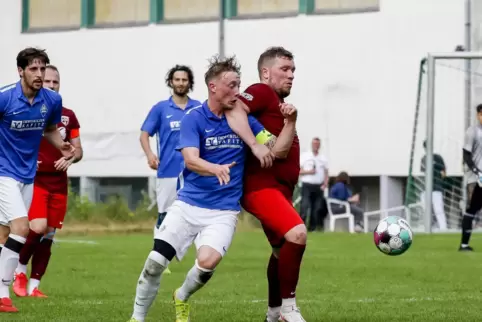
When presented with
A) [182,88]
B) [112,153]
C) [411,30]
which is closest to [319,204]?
[411,30]

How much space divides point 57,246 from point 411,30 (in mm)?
13273

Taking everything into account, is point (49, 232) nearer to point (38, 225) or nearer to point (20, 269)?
point (38, 225)

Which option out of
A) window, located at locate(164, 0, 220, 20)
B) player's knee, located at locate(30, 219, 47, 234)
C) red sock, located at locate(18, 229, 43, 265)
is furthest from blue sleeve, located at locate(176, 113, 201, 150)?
window, located at locate(164, 0, 220, 20)

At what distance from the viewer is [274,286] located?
31.0 feet

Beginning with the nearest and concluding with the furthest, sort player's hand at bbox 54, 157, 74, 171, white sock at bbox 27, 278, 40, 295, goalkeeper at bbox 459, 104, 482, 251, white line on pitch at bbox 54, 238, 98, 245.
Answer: player's hand at bbox 54, 157, 74, 171 → white sock at bbox 27, 278, 40, 295 → goalkeeper at bbox 459, 104, 482, 251 → white line on pitch at bbox 54, 238, 98, 245

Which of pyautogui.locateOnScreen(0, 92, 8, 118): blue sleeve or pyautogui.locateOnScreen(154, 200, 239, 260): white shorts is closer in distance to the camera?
pyautogui.locateOnScreen(154, 200, 239, 260): white shorts

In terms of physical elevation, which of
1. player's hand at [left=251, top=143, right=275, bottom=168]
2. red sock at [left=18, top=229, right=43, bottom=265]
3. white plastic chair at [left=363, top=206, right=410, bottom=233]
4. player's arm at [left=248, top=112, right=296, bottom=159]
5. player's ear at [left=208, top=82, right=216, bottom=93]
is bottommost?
white plastic chair at [left=363, top=206, right=410, bottom=233]

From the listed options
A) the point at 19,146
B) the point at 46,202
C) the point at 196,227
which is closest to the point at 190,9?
the point at 46,202

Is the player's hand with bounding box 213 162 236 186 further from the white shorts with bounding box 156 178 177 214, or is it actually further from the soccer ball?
the white shorts with bounding box 156 178 177 214

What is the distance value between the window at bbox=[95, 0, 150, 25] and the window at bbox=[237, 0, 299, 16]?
3.04m

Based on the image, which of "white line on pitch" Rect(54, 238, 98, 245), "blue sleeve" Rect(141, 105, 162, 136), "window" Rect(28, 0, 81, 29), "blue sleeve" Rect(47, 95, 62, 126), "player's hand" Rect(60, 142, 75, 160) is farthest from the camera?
"window" Rect(28, 0, 81, 29)

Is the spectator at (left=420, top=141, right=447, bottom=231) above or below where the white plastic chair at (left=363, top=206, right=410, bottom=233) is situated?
above

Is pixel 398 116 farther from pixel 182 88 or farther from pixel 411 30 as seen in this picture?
pixel 182 88

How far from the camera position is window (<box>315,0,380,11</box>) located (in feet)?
105
